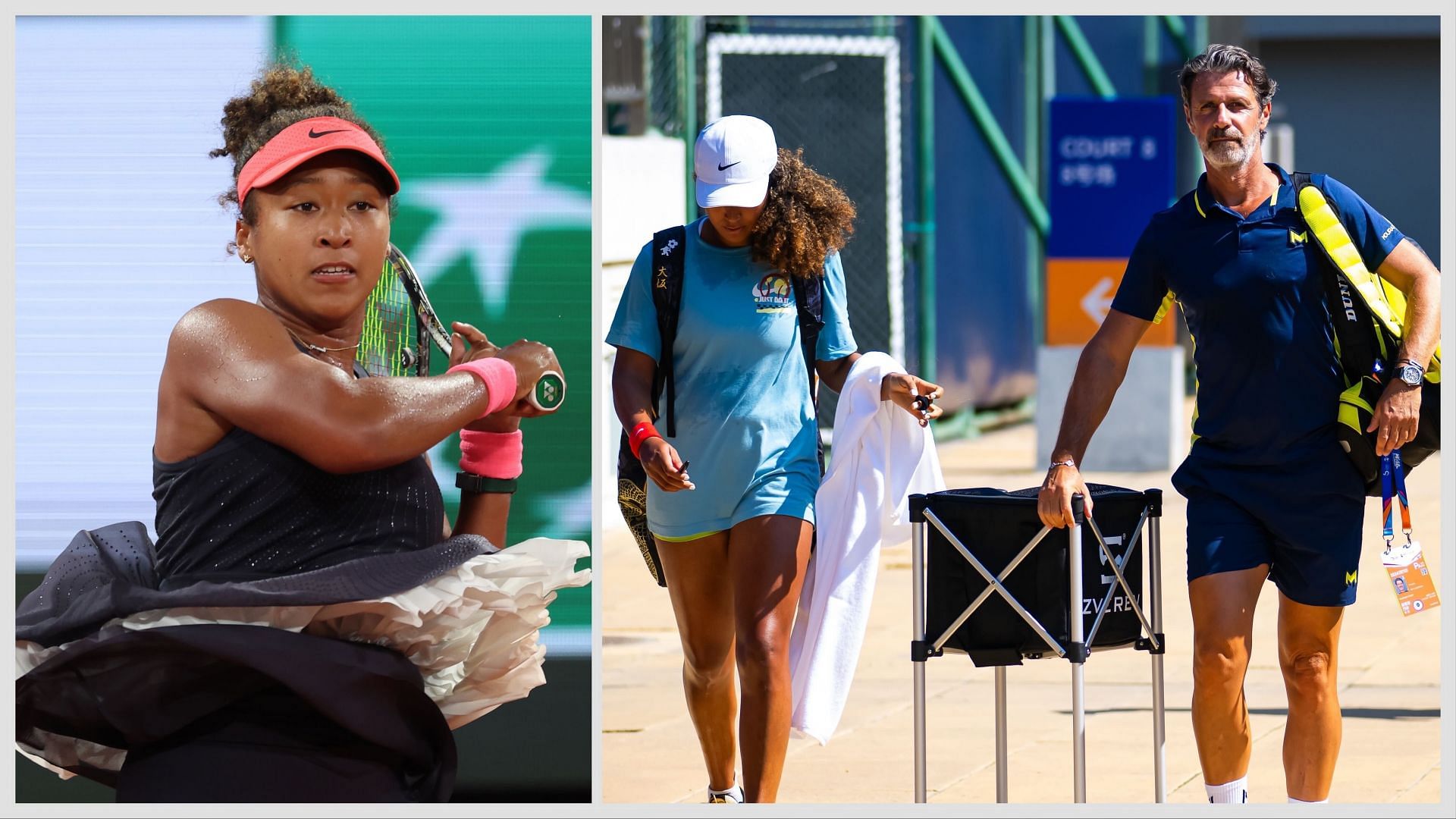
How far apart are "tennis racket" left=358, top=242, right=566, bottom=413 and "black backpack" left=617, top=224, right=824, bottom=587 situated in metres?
0.98

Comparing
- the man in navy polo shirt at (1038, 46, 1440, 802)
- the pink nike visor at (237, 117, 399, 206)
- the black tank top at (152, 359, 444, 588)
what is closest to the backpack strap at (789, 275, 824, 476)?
the man in navy polo shirt at (1038, 46, 1440, 802)

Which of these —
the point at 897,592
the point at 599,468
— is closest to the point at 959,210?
the point at 897,592

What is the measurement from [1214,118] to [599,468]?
1.82 m

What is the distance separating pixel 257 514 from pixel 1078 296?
11479mm

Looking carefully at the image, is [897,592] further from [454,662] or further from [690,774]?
[454,662]

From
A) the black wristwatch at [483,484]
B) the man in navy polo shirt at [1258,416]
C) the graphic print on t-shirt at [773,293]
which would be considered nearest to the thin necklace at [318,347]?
the black wristwatch at [483,484]

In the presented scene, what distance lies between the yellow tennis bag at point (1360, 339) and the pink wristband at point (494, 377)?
2.18 metres

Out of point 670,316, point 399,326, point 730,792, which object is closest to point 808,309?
point 670,316

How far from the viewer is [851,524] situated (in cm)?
541

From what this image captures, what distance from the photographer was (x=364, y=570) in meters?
3.72

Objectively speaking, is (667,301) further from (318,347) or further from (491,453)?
(318,347)

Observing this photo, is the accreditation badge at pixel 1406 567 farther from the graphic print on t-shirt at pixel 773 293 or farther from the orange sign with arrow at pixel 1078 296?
the orange sign with arrow at pixel 1078 296

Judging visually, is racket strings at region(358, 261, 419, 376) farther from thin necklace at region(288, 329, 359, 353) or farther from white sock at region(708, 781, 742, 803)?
white sock at region(708, 781, 742, 803)

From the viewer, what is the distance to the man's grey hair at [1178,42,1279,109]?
197 inches
